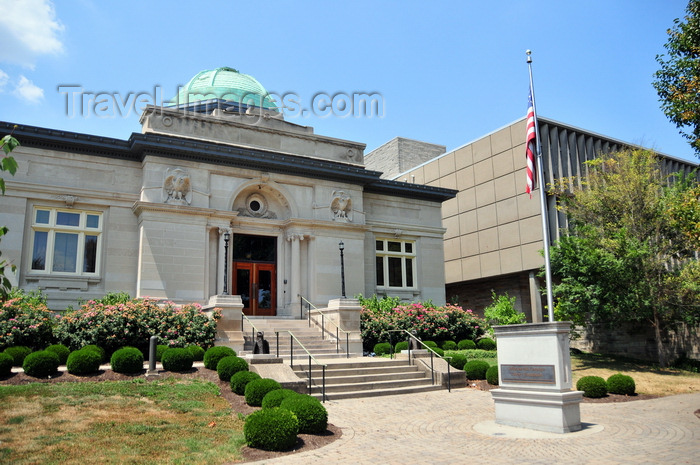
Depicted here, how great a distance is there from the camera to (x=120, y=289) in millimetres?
23641

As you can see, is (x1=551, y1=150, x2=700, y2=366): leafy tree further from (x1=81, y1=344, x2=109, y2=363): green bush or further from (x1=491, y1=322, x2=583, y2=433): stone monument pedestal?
(x1=81, y1=344, x2=109, y2=363): green bush

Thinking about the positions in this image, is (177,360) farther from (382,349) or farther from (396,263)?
(396,263)

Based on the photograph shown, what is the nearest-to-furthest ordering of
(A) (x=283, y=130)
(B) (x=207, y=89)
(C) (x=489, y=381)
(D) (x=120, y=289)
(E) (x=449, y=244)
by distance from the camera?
(C) (x=489, y=381) → (D) (x=120, y=289) → (A) (x=283, y=130) → (B) (x=207, y=89) → (E) (x=449, y=244)

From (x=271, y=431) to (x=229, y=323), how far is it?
11276mm

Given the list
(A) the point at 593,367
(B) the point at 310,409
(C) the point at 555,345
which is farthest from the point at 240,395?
(A) the point at 593,367

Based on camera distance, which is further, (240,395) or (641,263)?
(641,263)

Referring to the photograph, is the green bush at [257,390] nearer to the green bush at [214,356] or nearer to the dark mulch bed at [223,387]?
the dark mulch bed at [223,387]

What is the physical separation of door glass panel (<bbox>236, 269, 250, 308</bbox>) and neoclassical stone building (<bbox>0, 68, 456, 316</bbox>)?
5 cm

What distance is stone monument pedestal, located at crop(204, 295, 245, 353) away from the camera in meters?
20.7

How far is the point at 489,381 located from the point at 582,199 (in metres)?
12.8

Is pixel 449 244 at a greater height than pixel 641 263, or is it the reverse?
pixel 449 244

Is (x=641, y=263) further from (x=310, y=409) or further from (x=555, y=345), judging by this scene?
(x=310, y=409)

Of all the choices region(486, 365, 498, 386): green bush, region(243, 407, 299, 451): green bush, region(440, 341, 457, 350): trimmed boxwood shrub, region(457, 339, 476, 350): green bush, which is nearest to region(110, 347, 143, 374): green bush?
region(243, 407, 299, 451): green bush

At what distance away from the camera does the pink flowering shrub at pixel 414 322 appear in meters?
24.6
